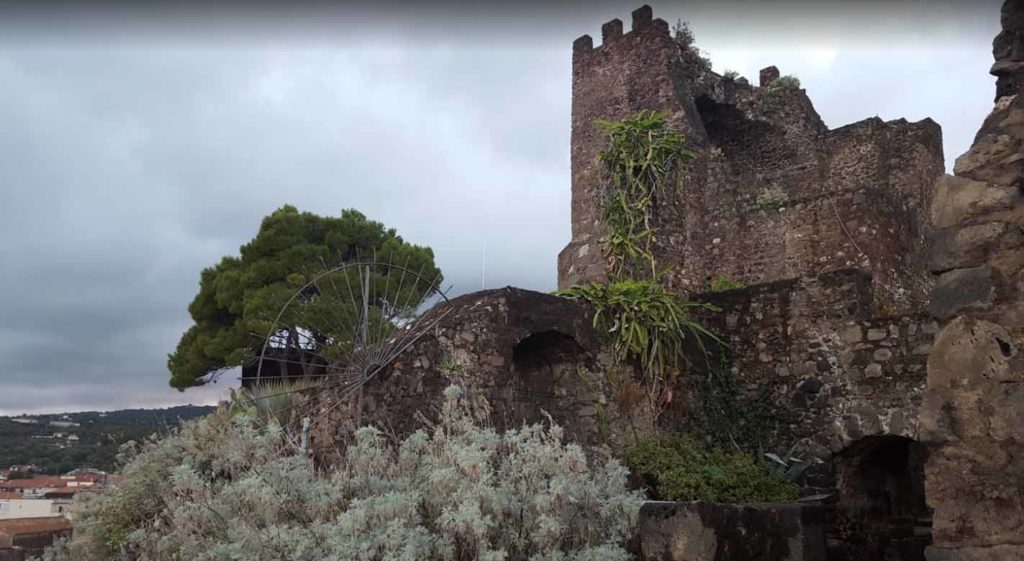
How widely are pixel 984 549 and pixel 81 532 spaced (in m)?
6.78

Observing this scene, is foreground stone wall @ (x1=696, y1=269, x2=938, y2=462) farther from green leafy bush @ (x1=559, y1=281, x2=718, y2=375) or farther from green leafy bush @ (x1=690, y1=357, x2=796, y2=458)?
green leafy bush @ (x1=559, y1=281, x2=718, y2=375)

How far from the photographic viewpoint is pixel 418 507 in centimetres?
438

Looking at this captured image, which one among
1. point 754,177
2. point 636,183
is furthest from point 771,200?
point 636,183

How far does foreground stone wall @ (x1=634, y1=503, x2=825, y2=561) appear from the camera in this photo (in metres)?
4.45

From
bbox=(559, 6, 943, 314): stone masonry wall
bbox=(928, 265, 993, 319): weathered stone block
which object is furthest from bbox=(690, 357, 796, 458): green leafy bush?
bbox=(928, 265, 993, 319): weathered stone block

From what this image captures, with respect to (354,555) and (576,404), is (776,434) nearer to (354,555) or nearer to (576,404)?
(576,404)

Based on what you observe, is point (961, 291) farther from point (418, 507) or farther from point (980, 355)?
point (418, 507)

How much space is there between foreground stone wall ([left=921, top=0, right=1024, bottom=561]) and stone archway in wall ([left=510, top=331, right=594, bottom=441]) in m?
4.45

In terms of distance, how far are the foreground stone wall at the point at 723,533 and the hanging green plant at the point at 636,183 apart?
5.72 meters

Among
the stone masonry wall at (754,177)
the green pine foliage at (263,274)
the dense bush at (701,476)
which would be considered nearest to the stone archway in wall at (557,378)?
the dense bush at (701,476)

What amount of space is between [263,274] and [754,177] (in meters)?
13.5

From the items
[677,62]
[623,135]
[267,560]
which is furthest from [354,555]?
[677,62]

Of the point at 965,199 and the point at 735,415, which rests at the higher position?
the point at 965,199

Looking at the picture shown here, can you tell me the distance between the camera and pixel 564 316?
25.4ft
